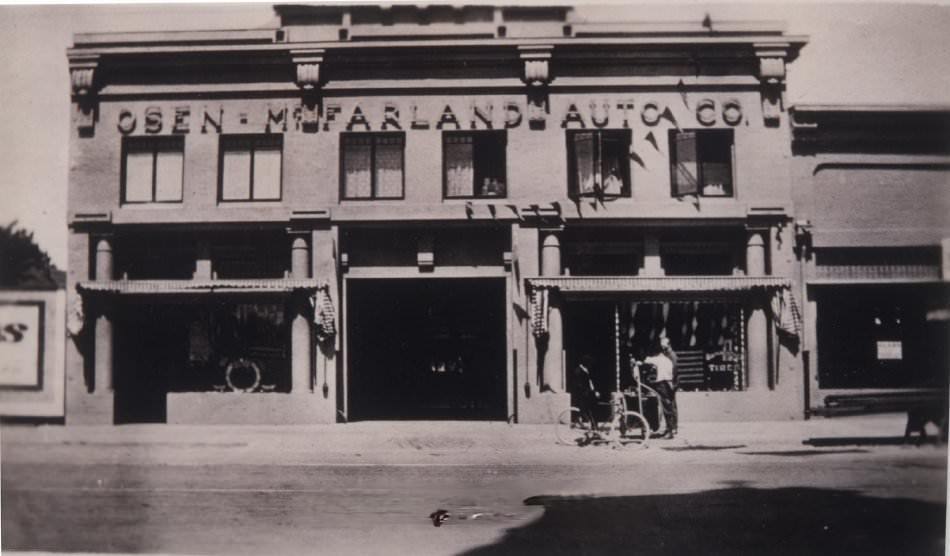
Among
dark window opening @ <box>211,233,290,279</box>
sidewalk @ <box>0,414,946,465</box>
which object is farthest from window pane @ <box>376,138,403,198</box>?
sidewalk @ <box>0,414,946,465</box>

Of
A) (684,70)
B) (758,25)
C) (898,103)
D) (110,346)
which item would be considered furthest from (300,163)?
(898,103)

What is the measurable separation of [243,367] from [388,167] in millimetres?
3359

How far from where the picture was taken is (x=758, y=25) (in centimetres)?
913

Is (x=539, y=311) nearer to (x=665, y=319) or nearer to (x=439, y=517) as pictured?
(x=665, y=319)

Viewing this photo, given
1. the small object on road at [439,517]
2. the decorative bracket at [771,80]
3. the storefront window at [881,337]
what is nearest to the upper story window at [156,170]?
the small object on road at [439,517]

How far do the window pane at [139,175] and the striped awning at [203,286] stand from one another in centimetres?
115

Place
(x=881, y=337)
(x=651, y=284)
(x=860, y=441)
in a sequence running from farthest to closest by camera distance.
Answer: (x=651, y=284)
(x=881, y=337)
(x=860, y=441)

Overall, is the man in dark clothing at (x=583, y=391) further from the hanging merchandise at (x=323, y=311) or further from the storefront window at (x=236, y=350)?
the storefront window at (x=236, y=350)

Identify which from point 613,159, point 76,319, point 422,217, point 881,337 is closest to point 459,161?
point 422,217

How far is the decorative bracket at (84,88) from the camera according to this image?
941cm

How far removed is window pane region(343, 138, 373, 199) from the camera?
10.2m

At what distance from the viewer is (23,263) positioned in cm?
911

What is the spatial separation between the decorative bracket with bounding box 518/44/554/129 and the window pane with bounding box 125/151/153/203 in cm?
520

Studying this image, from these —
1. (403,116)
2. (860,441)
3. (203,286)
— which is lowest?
(860,441)
